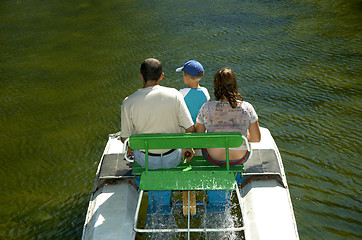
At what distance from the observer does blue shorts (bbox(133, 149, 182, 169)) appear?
4602 millimetres

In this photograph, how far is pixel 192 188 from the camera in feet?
13.6

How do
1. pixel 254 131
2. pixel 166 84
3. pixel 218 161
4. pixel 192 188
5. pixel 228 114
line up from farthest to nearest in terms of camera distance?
pixel 166 84 → pixel 218 161 → pixel 254 131 → pixel 228 114 → pixel 192 188

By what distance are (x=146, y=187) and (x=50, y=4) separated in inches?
608

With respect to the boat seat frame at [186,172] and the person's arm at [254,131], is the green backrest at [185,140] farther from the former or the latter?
the person's arm at [254,131]

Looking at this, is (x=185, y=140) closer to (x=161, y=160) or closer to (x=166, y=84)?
(x=161, y=160)

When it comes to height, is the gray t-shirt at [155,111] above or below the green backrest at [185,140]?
above

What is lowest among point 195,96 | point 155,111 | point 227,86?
point 195,96

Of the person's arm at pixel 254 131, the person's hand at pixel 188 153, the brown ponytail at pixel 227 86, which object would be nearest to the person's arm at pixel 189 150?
the person's hand at pixel 188 153

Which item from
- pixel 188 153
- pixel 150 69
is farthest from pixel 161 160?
pixel 150 69

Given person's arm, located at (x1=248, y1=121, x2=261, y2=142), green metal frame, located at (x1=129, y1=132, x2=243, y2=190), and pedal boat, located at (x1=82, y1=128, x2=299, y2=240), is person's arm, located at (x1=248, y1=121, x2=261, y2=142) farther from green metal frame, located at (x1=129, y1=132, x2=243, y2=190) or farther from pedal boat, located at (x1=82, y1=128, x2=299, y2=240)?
green metal frame, located at (x1=129, y1=132, x2=243, y2=190)

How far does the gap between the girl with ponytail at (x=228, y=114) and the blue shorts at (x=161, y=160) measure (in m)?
0.40

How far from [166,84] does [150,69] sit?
17.1 feet

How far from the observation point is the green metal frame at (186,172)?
13.7ft

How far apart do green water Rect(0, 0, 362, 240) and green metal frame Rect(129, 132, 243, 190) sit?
1716 mm
